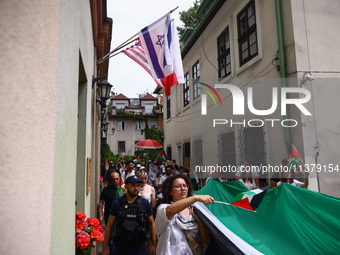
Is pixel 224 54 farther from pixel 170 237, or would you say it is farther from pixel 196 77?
pixel 170 237

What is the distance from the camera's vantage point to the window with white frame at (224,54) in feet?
39.0

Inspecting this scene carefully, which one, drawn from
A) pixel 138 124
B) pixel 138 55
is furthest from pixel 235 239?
pixel 138 124

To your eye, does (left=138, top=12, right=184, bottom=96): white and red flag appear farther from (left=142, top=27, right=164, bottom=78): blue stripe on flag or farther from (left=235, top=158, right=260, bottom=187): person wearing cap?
(left=235, top=158, right=260, bottom=187): person wearing cap

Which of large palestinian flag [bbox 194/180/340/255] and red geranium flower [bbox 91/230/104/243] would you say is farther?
red geranium flower [bbox 91/230/104/243]

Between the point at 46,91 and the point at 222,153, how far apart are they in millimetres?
10915

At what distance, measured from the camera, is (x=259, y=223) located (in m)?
3.76

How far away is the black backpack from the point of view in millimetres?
3787

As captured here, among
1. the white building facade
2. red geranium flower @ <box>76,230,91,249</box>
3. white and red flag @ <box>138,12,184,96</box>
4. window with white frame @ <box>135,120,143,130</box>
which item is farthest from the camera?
window with white frame @ <box>135,120,143,130</box>

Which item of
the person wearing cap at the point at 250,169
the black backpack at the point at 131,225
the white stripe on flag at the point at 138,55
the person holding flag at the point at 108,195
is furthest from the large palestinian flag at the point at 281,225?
the person wearing cap at the point at 250,169

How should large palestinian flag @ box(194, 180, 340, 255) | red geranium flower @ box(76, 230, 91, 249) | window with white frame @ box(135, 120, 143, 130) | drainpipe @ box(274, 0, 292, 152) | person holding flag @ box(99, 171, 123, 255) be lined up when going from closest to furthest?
large palestinian flag @ box(194, 180, 340, 255) < red geranium flower @ box(76, 230, 91, 249) < person holding flag @ box(99, 171, 123, 255) < drainpipe @ box(274, 0, 292, 152) < window with white frame @ box(135, 120, 143, 130)

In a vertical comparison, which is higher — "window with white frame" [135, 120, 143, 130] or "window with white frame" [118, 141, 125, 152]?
"window with white frame" [135, 120, 143, 130]

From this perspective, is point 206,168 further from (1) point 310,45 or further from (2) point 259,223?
(2) point 259,223

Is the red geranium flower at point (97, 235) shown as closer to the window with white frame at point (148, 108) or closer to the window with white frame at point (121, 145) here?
the window with white frame at point (121, 145)

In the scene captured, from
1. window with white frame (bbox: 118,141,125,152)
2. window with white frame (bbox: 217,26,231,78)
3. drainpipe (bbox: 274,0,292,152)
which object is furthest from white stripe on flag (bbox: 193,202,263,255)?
window with white frame (bbox: 118,141,125,152)
